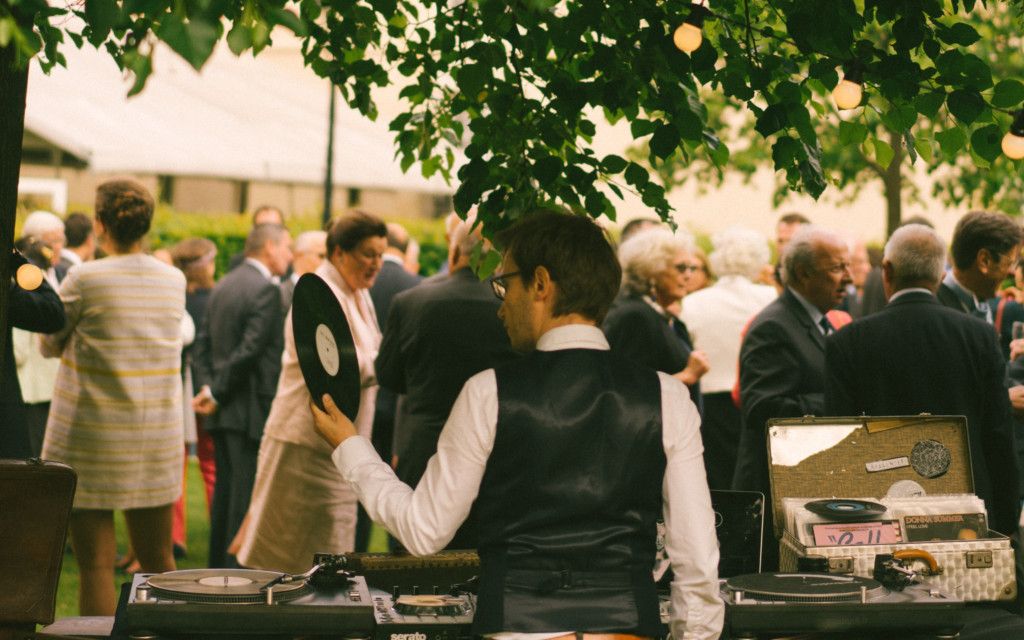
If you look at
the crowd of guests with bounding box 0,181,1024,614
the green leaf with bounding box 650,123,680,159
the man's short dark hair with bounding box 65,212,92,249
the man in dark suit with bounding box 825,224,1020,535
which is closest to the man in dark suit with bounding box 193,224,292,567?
the crowd of guests with bounding box 0,181,1024,614

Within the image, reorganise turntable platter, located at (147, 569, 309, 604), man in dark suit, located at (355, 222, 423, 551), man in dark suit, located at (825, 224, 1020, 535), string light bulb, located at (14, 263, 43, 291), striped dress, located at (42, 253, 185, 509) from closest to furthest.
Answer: turntable platter, located at (147, 569, 309, 604) → string light bulb, located at (14, 263, 43, 291) → man in dark suit, located at (825, 224, 1020, 535) → striped dress, located at (42, 253, 185, 509) → man in dark suit, located at (355, 222, 423, 551)

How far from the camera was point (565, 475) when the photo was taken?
106 inches

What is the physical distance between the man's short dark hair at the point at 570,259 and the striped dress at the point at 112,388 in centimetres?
304

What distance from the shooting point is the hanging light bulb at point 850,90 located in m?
3.36

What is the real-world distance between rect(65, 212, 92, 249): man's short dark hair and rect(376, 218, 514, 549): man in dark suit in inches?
145

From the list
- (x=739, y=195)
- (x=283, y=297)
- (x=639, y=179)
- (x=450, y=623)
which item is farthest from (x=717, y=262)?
(x=739, y=195)

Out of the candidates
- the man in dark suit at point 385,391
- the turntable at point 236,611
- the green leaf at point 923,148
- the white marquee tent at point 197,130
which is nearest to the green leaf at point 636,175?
the green leaf at point 923,148

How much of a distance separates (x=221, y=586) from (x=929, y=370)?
9.12ft

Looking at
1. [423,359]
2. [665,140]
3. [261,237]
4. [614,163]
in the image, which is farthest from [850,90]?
[261,237]

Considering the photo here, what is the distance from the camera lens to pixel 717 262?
7.11 metres

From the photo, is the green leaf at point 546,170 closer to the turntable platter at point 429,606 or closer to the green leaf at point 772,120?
the green leaf at point 772,120

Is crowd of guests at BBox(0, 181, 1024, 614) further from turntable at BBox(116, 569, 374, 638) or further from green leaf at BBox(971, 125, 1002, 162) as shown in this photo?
turntable at BBox(116, 569, 374, 638)

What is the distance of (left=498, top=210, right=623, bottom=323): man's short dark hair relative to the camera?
284cm

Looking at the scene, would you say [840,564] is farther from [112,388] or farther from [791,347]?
[112,388]
